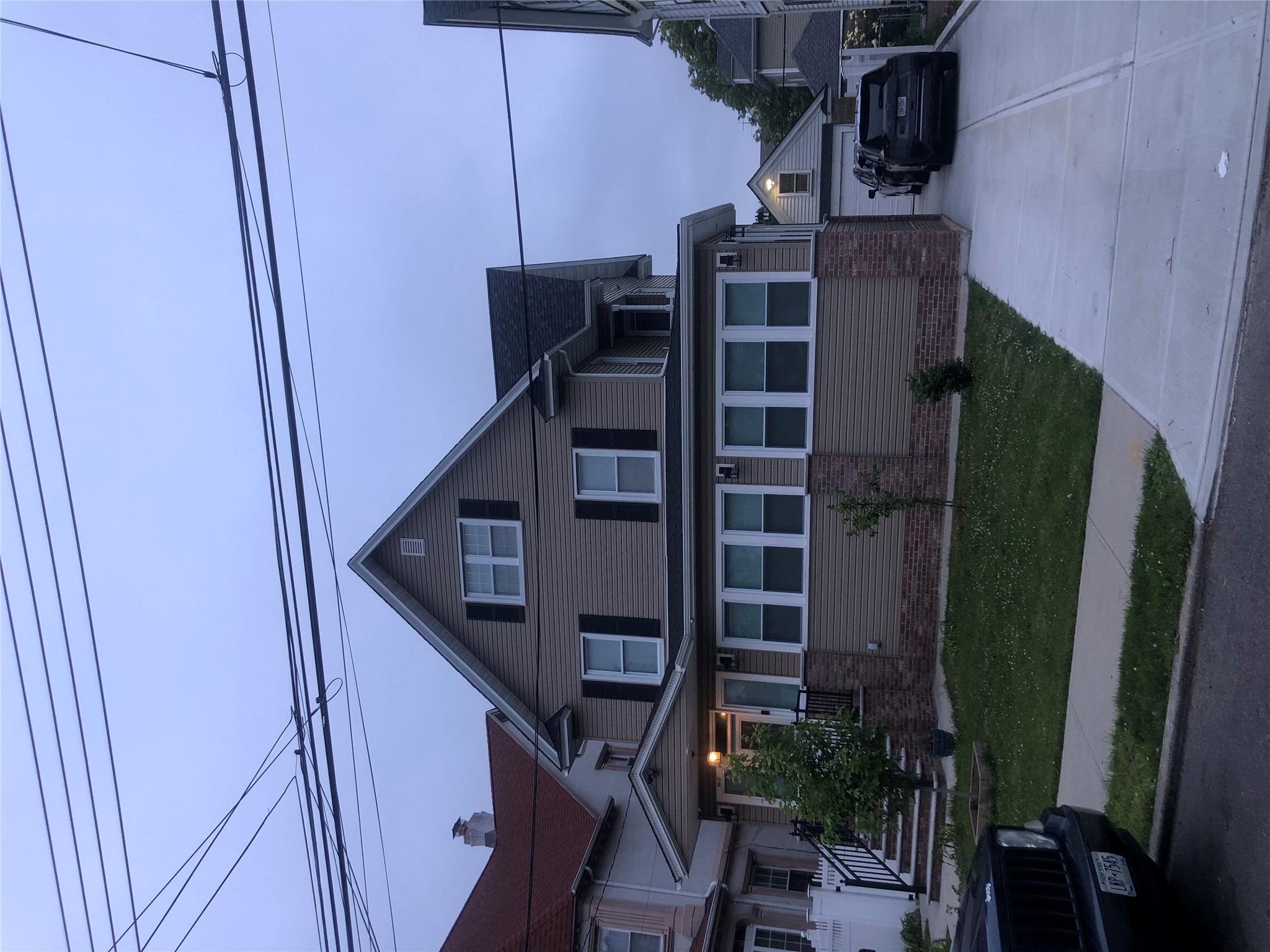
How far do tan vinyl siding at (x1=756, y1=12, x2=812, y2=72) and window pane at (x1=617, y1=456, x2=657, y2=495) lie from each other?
25.3m

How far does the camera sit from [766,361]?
14.5m

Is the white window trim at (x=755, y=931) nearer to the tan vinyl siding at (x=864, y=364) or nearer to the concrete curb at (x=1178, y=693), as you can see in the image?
the tan vinyl siding at (x=864, y=364)

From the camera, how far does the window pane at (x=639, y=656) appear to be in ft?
50.7

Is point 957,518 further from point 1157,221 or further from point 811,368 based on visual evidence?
point 1157,221

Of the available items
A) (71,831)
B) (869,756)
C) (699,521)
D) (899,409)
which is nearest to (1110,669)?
(869,756)

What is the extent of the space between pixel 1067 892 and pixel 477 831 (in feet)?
57.6

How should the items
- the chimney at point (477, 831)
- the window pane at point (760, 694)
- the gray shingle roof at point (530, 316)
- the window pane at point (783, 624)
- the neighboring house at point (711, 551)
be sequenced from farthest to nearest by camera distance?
the chimney at point (477, 831) < the gray shingle roof at point (530, 316) < the window pane at point (760, 694) < the window pane at point (783, 624) < the neighboring house at point (711, 551)

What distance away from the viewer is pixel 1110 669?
7020 mm

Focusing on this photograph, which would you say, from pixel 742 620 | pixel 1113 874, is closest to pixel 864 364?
pixel 742 620

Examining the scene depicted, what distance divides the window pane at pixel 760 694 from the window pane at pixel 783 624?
3.25 feet

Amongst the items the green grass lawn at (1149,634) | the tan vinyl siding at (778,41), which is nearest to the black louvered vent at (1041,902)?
the green grass lawn at (1149,634)

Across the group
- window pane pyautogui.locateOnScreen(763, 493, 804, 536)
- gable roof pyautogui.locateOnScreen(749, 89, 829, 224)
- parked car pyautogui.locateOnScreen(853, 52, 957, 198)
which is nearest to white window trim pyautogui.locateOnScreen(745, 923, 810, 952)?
window pane pyautogui.locateOnScreen(763, 493, 804, 536)

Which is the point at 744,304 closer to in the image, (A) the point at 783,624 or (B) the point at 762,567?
(B) the point at 762,567

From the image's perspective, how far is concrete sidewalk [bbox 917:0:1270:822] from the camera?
542 centimetres
